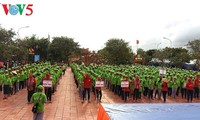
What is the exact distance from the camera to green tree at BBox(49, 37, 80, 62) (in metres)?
63.8

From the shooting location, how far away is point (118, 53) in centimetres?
5009

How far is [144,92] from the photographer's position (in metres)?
19.7

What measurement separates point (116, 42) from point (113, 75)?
30163mm

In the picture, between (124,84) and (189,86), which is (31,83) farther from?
(189,86)

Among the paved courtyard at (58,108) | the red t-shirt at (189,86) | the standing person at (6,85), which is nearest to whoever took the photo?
the paved courtyard at (58,108)

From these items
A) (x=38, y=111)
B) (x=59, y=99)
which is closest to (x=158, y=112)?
(x=38, y=111)

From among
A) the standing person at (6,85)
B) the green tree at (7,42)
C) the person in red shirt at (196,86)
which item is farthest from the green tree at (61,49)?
the standing person at (6,85)

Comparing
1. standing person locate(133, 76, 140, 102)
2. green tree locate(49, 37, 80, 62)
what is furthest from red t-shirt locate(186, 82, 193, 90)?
green tree locate(49, 37, 80, 62)

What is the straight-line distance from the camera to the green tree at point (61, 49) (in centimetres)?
6381

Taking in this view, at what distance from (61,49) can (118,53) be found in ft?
57.8

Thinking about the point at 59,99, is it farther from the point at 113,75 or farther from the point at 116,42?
the point at 116,42

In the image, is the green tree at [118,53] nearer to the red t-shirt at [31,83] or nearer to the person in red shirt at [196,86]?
the person in red shirt at [196,86]

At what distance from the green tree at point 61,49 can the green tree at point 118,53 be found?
15.8 meters

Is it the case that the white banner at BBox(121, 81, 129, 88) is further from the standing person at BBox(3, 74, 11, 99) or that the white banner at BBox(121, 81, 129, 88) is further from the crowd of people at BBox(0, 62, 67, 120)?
the standing person at BBox(3, 74, 11, 99)
